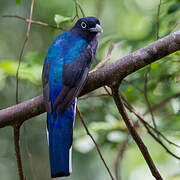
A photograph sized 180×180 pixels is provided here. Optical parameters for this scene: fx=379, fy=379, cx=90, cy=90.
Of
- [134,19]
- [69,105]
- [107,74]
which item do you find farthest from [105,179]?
[107,74]

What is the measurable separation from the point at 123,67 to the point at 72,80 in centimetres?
66

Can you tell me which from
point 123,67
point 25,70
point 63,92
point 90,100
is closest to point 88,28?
point 25,70

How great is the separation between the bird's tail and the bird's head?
1.10 metres

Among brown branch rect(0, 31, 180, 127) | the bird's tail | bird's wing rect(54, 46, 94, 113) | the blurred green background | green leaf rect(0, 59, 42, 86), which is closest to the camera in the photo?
brown branch rect(0, 31, 180, 127)

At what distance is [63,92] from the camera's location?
3211 mm

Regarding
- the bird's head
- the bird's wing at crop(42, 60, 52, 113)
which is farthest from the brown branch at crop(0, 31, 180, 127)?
the bird's head

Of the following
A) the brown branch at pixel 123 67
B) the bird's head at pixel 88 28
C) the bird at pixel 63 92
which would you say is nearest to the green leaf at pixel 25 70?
the bird at pixel 63 92

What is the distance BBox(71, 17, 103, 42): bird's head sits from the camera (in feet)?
13.3

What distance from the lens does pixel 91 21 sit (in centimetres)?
408

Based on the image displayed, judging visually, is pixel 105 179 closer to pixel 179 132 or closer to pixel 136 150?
pixel 136 150

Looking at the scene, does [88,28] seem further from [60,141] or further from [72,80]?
[60,141]

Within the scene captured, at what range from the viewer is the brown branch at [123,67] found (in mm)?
2705

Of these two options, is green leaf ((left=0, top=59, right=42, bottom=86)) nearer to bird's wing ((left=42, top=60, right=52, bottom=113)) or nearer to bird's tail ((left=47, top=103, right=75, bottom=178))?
bird's wing ((left=42, top=60, right=52, bottom=113))

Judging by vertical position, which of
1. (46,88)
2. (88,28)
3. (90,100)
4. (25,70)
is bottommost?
(90,100)
